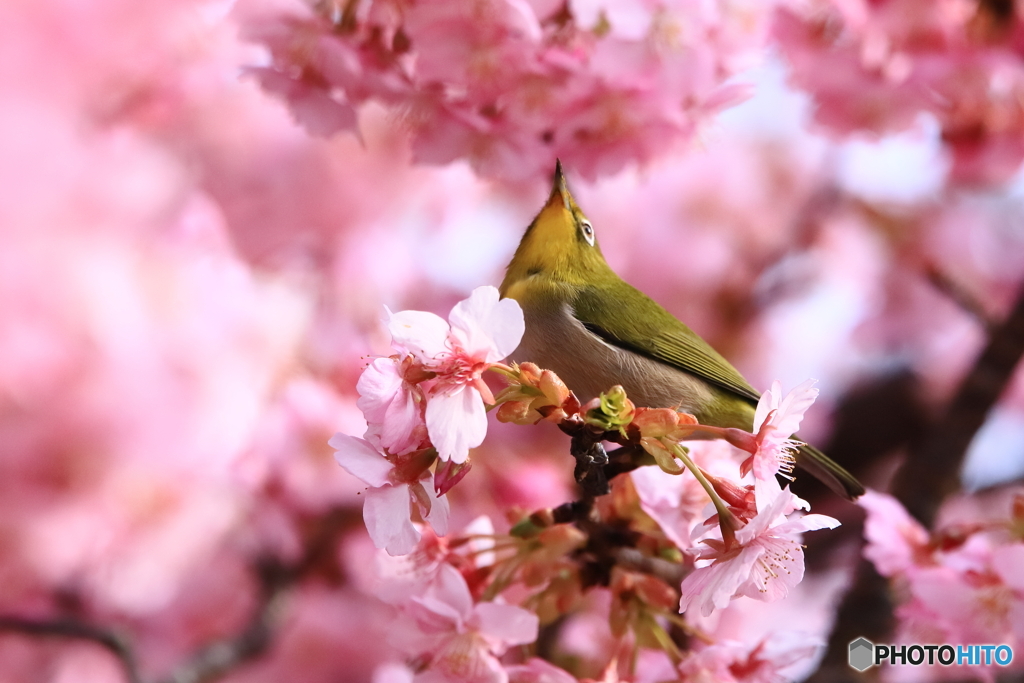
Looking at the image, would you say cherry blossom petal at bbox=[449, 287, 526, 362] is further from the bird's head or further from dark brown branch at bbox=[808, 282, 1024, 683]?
dark brown branch at bbox=[808, 282, 1024, 683]

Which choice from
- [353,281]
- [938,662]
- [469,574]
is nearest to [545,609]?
[469,574]

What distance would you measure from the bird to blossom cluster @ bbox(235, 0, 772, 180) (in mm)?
352

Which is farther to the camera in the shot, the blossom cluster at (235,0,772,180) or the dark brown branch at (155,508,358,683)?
the dark brown branch at (155,508,358,683)

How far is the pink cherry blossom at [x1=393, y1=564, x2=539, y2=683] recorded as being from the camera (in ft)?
3.25

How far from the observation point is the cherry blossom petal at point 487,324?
762 mm

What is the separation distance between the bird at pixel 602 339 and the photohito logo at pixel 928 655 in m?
0.53

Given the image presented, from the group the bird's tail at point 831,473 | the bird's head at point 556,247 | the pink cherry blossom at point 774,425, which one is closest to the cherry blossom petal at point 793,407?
the pink cherry blossom at point 774,425

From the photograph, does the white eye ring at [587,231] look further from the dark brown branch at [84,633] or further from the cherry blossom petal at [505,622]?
the dark brown branch at [84,633]

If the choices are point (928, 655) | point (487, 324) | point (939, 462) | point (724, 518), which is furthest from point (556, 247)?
point (939, 462)

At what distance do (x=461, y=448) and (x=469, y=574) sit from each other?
1.42ft

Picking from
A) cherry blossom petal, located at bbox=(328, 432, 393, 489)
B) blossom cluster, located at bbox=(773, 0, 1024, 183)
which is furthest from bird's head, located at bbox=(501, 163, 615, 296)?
blossom cluster, located at bbox=(773, 0, 1024, 183)

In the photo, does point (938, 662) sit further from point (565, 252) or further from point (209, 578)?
point (209, 578)

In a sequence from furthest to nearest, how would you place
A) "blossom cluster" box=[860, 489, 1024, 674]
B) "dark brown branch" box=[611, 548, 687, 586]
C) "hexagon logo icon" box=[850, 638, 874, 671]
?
"hexagon logo icon" box=[850, 638, 874, 671]
"blossom cluster" box=[860, 489, 1024, 674]
"dark brown branch" box=[611, 548, 687, 586]

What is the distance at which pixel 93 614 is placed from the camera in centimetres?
254
